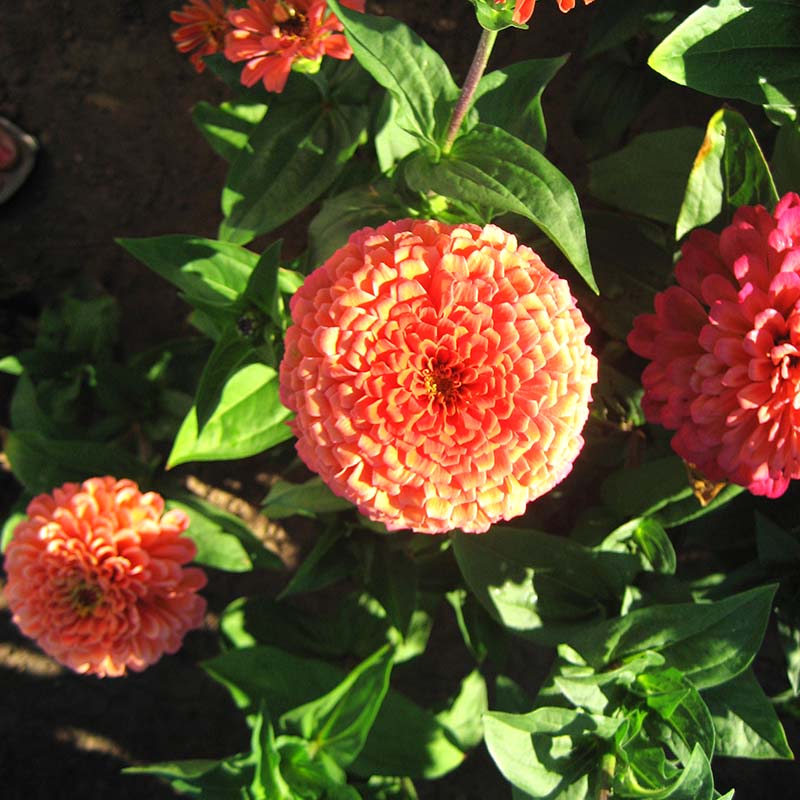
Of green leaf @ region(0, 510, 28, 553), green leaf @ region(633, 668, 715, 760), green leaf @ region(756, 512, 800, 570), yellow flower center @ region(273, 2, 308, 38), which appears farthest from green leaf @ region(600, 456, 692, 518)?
green leaf @ region(0, 510, 28, 553)

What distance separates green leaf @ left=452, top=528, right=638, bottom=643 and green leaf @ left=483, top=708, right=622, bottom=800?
133 mm

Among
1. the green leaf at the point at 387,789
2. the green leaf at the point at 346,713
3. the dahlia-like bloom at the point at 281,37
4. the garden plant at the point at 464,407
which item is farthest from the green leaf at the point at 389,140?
the green leaf at the point at 387,789

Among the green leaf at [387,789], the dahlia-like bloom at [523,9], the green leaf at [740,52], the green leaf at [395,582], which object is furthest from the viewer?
the green leaf at [387,789]

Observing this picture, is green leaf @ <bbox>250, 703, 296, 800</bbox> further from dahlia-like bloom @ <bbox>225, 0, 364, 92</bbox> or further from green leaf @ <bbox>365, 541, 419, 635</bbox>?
dahlia-like bloom @ <bbox>225, 0, 364, 92</bbox>

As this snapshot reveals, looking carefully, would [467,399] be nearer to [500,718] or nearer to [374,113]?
[500,718]

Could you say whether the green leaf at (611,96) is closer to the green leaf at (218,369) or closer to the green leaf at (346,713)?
the green leaf at (218,369)

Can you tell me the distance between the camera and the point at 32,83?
1.68m

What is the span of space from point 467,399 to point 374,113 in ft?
1.76

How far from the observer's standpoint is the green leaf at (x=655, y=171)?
112 centimetres

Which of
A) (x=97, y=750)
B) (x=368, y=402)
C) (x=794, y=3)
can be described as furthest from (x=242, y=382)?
(x=97, y=750)

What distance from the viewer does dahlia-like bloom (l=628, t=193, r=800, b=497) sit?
79 centimetres

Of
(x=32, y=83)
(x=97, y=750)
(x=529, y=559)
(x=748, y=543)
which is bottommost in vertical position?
(x=97, y=750)

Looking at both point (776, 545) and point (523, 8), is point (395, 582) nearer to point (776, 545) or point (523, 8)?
point (776, 545)

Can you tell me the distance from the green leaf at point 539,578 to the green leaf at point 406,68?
21.2 inches
